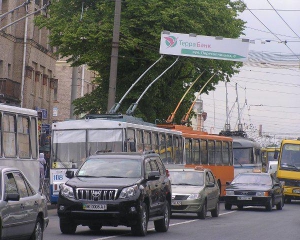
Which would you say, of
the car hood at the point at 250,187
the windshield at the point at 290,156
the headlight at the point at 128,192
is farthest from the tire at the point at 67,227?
the windshield at the point at 290,156

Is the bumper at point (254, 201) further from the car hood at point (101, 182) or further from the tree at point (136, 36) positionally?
the car hood at point (101, 182)

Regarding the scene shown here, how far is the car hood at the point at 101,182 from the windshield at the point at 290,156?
26.0 meters

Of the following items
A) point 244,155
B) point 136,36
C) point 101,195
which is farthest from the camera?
point 244,155

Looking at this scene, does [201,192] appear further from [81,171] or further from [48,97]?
[48,97]

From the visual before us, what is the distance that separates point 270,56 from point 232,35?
313cm

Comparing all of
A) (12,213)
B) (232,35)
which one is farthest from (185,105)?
(12,213)

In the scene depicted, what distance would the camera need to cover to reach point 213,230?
23.6 metres

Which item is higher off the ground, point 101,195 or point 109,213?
point 101,195

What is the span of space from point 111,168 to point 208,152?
23.2 metres

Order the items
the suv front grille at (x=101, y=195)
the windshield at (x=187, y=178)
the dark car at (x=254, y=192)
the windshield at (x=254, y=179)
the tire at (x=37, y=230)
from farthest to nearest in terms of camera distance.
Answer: the windshield at (x=254, y=179) < the dark car at (x=254, y=192) < the windshield at (x=187, y=178) < the suv front grille at (x=101, y=195) < the tire at (x=37, y=230)

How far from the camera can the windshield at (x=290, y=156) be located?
45.9 m

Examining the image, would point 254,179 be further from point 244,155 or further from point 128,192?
point 128,192

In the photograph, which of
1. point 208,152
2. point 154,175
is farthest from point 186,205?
point 208,152

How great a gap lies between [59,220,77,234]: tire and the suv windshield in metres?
1.16
